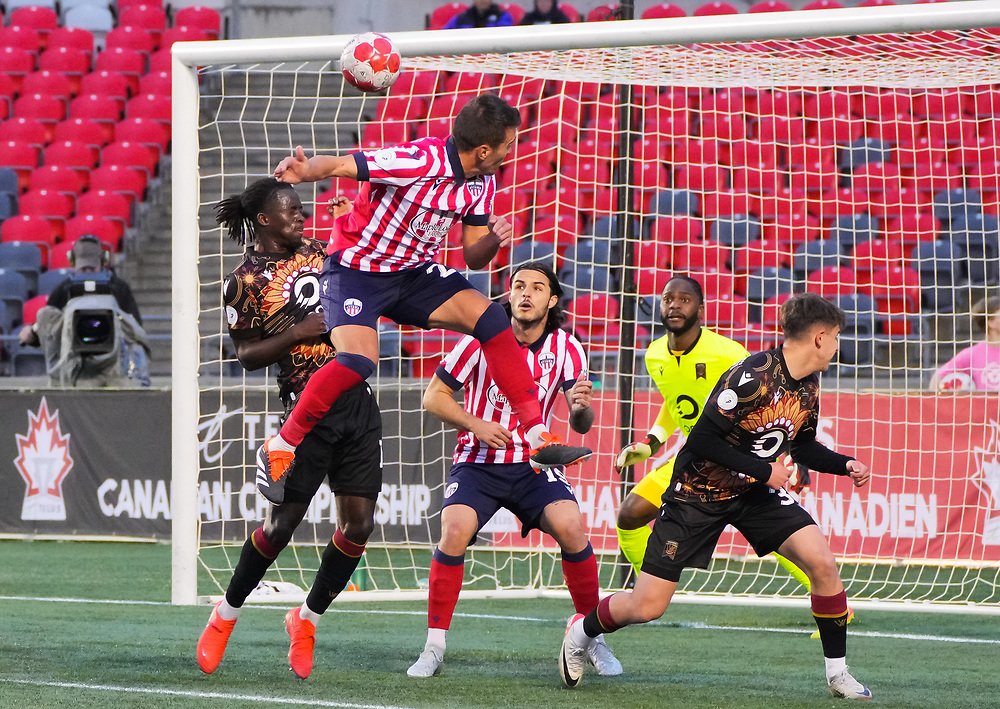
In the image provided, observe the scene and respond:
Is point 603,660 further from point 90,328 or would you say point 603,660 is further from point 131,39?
point 131,39

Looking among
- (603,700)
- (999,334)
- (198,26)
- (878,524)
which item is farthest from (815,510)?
(198,26)

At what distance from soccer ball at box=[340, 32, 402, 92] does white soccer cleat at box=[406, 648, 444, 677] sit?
2393 millimetres

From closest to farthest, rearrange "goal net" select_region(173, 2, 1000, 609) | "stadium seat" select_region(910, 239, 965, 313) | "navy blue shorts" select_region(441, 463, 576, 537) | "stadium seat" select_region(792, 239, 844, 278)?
1. "navy blue shorts" select_region(441, 463, 576, 537)
2. "goal net" select_region(173, 2, 1000, 609)
3. "stadium seat" select_region(792, 239, 844, 278)
4. "stadium seat" select_region(910, 239, 965, 313)

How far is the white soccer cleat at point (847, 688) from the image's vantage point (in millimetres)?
5680

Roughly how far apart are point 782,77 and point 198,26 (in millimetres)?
11464

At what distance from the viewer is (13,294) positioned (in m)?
15.3

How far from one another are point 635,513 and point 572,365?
1.43 m

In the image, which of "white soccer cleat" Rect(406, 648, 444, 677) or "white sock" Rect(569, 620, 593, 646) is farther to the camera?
"white soccer cleat" Rect(406, 648, 444, 677)

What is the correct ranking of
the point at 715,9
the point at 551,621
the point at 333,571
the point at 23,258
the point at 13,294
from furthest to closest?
the point at 715,9
the point at 23,258
the point at 13,294
the point at 551,621
the point at 333,571

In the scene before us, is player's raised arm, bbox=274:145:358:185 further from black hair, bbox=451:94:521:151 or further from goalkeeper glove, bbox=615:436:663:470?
goalkeeper glove, bbox=615:436:663:470

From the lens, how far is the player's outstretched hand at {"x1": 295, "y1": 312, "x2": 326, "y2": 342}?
20.8ft

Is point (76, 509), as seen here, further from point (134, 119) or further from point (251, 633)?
point (134, 119)

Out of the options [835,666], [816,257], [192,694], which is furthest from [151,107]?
[835,666]

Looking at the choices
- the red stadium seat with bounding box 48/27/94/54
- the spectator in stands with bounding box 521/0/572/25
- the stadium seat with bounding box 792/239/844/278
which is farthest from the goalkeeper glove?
the red stadium seat with bounding box 48/27/94/54
